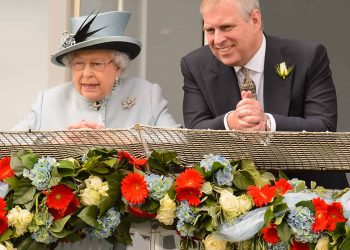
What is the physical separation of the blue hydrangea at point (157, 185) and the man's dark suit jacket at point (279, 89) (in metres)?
0.59

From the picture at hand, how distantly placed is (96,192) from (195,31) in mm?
2681

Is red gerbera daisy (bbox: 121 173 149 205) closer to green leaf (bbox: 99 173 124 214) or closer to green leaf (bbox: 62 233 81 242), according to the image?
green leaf (bbox: 99 173 124 214)

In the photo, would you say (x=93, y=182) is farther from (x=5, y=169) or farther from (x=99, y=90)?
(x=99, y=90)

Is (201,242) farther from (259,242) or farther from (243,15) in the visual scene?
(243,15)

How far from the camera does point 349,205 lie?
3.43 m

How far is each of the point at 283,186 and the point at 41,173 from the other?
76 centimetres

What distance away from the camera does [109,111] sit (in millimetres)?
4609

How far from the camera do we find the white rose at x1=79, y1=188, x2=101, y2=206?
11.5 ft

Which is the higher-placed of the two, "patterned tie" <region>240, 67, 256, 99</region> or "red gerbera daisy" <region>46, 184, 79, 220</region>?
"patterned tie" <region>240, 67, 256, 99</region>

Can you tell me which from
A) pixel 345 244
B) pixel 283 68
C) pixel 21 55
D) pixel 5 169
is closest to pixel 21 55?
pixel 21 55

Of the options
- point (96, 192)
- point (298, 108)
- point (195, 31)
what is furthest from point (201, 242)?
point (195, 31)

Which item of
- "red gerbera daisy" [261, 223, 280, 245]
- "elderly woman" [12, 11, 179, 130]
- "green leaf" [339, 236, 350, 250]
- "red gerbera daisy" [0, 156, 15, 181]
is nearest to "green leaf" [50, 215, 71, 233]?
"red gerbera daisy" [0, 156, 15, 181]

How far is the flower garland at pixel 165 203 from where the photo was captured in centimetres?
339

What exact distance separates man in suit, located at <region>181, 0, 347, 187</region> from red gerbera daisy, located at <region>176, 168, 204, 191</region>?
625mm
